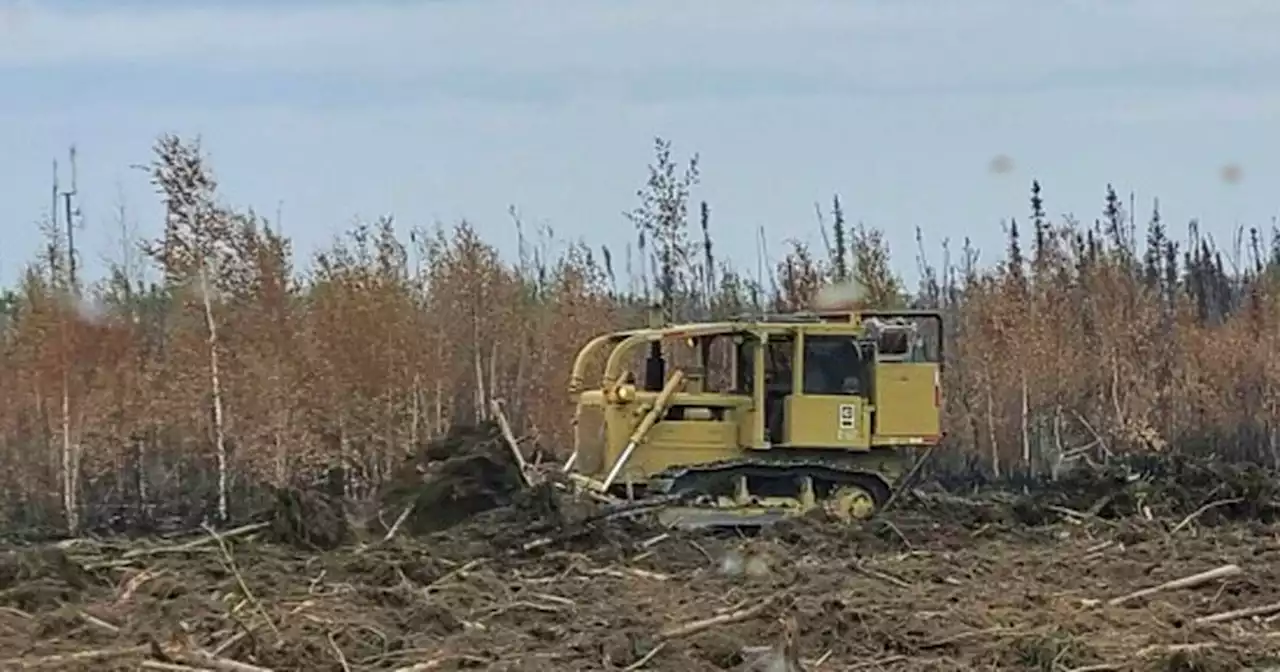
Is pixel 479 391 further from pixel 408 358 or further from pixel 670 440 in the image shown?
pixel 670 440

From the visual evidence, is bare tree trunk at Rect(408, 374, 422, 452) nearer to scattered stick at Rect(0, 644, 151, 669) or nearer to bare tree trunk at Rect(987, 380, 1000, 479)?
bare tree trunk at Rect(987, 380, 1000, 479)

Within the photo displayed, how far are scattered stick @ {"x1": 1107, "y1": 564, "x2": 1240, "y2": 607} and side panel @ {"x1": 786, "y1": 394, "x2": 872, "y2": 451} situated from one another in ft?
21.1

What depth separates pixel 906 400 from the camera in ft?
57.1

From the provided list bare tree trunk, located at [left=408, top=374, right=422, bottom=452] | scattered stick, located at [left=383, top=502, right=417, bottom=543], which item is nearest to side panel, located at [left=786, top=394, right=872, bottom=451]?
scattered stick, located at [left=383, top=502, right=417, bottom=543]

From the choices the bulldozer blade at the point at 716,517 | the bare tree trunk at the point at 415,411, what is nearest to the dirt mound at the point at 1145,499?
the bulldozer blade at the point at 716,517

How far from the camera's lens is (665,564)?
1289 centimetres

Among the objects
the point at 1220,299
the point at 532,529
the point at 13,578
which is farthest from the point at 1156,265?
the point at 13,578

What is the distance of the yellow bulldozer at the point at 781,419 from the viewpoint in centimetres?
1709

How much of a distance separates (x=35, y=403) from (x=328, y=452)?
3924mm

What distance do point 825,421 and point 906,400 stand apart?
2.82 feet

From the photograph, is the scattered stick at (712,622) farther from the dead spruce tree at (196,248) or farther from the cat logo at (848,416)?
the dead spruce tree at (196,248)

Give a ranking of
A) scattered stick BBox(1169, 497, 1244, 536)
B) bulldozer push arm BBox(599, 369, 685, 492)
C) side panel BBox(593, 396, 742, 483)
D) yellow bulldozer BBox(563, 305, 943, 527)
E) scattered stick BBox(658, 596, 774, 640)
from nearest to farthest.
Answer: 1. scattered stick BBox(658, 596, 774, 640)
2. scattered stick BBox(1169, 497, 1244, 536)
3. bulldozer push arm BBox(599, 369, 685, 492)
4. yellow bulldozer BBox(563, 305, 943, 527)
5. side panel BBox(593, 396, 742, 483)

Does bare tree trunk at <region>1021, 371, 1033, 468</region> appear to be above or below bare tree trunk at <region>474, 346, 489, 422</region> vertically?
below

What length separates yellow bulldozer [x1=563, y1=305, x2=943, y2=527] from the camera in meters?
17.1
